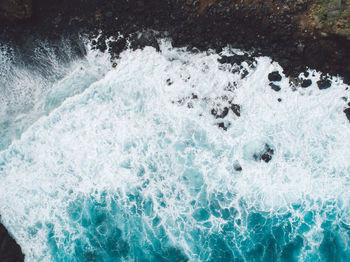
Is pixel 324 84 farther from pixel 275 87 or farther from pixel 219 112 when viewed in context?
pixel 219 112

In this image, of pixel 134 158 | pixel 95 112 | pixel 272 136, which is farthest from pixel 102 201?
pixel 272 136

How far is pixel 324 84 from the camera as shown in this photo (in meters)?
12.8

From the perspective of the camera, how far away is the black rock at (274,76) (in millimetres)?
12992

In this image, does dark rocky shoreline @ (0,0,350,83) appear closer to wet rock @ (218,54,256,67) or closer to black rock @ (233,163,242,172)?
wet rock @ (218,54,256,67)

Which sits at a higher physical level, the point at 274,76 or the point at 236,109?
the point at 274,76

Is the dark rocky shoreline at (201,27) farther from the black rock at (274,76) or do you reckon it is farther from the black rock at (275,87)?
the black rock at (275,87)

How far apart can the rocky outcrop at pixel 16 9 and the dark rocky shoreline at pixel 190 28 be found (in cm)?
6

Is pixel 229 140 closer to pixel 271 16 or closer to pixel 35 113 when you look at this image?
pixel 271 16

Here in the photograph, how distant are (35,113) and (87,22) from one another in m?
5.55

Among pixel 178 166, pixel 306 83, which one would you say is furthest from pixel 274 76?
pixel 178 166

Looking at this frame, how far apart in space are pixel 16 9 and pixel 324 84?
16.3 metres

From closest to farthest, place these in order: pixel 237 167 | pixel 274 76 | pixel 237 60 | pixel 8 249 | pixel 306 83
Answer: pixel 8 249 < pixel 237 167 < pixel 306 83 < pixel 274 76 < pixel 237 60

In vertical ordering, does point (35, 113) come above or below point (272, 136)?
above

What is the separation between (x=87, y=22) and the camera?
14.4m
